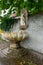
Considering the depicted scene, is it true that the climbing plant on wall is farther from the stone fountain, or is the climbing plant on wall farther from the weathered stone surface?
the weathered stone surface

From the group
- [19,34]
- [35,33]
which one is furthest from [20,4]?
[35,33]

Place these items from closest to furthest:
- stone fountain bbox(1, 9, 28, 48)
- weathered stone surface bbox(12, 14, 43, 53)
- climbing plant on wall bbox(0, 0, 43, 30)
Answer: climbing plant on wall bbox(0, 0, 43, 30)
stone fountain bbox(1, 9, 28, 48)
weathered stone surface bbox(12, 14, 43, 53)

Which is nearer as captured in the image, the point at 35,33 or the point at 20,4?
the point at 20,4

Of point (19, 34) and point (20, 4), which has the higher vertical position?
point (20, 4)

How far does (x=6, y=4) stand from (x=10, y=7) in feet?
1.15

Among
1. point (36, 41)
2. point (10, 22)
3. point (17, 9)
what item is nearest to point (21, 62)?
point (36, 41)

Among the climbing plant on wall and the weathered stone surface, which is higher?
the climbing plant on wall

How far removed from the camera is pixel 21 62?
653cm

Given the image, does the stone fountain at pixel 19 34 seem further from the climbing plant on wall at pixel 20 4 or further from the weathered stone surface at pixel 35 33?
the climbing plant on wall at pixel 20 4

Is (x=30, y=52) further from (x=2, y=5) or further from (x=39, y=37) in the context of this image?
(x=2, y=5)

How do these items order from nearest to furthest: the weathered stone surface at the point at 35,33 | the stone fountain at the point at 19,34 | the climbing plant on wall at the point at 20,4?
the climbing plant on wall at the point at 20,4, the stone fountain at the point at 19,34, the weathered stone surface at the point at 35,33

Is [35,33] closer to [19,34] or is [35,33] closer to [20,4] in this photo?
[19,34]

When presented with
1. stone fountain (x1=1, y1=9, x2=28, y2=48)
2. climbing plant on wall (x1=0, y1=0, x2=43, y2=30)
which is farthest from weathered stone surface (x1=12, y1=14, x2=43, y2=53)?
climbing plant on wall (x1=0, y1=0, x2=43, y2=30)

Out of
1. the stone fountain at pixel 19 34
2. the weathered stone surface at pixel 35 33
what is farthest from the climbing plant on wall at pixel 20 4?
the weathered stone surface at pixel 35 33
